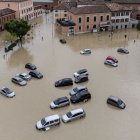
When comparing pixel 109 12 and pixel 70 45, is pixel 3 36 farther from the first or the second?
pixel 109 12

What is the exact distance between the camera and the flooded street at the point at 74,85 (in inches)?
932

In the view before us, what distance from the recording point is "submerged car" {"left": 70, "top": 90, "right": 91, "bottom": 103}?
27875 mm

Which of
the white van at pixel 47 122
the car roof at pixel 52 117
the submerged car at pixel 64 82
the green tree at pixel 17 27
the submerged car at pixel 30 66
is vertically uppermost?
the green tree at pixel 17 27

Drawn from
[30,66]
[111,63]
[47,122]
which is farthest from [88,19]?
[47,122]

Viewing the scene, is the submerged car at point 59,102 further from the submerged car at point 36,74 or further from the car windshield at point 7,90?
the submerged car at point 36,74

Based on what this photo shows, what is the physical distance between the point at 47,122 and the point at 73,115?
2.67 metres

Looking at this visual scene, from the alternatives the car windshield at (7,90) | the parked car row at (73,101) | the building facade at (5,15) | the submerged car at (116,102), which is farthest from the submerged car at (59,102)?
the building facade at (5,15)

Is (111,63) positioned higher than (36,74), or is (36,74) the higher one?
(111,63)

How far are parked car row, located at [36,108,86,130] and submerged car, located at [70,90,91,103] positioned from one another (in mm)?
2387

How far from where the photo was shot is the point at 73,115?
25.0 m

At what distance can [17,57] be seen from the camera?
134 feet

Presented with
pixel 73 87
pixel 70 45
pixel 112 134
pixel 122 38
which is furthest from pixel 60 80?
pixel 122 38

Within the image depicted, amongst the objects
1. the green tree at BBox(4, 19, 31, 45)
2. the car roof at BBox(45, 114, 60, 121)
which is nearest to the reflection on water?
the green tree at BBox(4, 19, 31, 45)

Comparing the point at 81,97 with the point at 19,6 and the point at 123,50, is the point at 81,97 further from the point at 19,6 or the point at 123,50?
the point at 19,6
